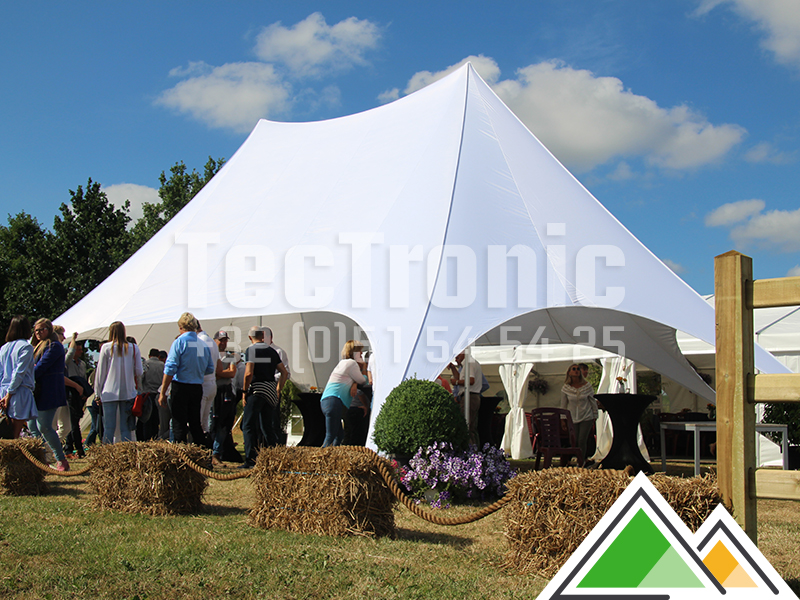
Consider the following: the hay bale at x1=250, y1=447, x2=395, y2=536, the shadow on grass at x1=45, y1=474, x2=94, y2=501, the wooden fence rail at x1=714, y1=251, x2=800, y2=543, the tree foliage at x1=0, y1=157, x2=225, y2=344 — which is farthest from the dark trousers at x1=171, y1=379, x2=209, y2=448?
the tree foliage at x1=0, y1=157, x2=225, y2=344

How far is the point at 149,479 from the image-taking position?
4801 mm

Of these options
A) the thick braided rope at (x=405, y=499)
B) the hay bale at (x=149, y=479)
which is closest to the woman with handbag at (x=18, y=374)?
the hay bale at (x=149, y=479)

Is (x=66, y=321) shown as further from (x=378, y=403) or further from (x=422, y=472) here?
(x=422, y=472)

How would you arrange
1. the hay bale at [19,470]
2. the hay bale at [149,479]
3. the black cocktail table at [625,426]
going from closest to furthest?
the hay bale at [149,479] → the hay bale at [19,470] → the black cocktail table at [625,426]

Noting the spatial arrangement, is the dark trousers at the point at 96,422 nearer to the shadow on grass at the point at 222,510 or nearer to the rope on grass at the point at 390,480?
the rope on grass at the point at 390,480

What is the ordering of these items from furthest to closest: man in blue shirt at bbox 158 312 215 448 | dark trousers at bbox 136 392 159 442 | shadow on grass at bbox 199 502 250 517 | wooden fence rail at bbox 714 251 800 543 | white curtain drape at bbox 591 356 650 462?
white curtain drape at bbox 591 356 650 462, dark trousers at bbox 136 392 159 442, man in blue shirt at bbox 158 312 215 448, shadow on grass at bbox 199 502 250 517, wooden fence rail at bbox 714 251 800 543

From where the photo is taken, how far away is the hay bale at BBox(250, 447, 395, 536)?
13.4ft

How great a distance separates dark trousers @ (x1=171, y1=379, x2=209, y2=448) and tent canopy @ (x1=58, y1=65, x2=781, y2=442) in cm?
136

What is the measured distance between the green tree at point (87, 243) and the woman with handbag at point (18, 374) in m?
21.9

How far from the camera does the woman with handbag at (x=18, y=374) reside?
596 centimetres

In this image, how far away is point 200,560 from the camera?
11.4 feet

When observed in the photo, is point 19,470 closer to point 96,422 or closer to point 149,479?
point 149,479

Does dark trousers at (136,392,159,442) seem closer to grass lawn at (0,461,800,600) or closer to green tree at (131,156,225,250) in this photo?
grass lawn at (0,461,800,600)

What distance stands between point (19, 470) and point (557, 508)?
4.48m
